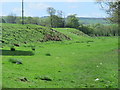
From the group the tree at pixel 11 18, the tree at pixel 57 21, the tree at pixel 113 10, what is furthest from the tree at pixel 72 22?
the tree at pixel 113 10

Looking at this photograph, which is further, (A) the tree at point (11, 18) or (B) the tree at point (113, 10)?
(A) the tree at point (11, 18)

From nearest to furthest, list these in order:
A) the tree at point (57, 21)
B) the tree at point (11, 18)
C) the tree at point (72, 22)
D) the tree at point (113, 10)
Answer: the tree at point (113, 10)
the tree at point (57, 21)
the tree at point (72, 22)
the tree at point (11, 18)

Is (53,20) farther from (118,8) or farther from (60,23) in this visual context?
(118,8)

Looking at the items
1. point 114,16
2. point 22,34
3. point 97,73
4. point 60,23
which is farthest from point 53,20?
point 97,73

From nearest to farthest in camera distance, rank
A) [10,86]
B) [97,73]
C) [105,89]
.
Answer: [10,86] < [105,89] < [97,73]

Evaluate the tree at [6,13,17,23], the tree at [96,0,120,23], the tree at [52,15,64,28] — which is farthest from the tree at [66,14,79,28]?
the tree at [96,0,120,23]

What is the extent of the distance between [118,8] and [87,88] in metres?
13.6

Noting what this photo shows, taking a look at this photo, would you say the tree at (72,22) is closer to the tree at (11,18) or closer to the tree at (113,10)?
the tree at (11,18)

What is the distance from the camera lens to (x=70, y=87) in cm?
1002

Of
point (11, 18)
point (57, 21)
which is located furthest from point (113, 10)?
point (11, 18)

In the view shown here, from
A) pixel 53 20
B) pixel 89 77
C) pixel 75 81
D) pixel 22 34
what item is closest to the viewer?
pixel 75 81

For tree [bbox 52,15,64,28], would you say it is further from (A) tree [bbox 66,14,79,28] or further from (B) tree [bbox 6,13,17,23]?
(B) tree [bbox 6,13,17,23]

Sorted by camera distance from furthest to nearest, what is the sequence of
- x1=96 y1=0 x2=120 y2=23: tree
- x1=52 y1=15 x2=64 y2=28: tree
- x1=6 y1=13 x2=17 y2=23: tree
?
x1=6 y1=13 x2=17 y2=23: tree
x1=52 y1=15 x2=64 y2=28: tree
x1=96 y1=0 x2=120 y2=23: tree

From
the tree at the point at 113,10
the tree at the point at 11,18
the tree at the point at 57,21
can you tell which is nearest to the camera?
the tree at the point at 113,10
